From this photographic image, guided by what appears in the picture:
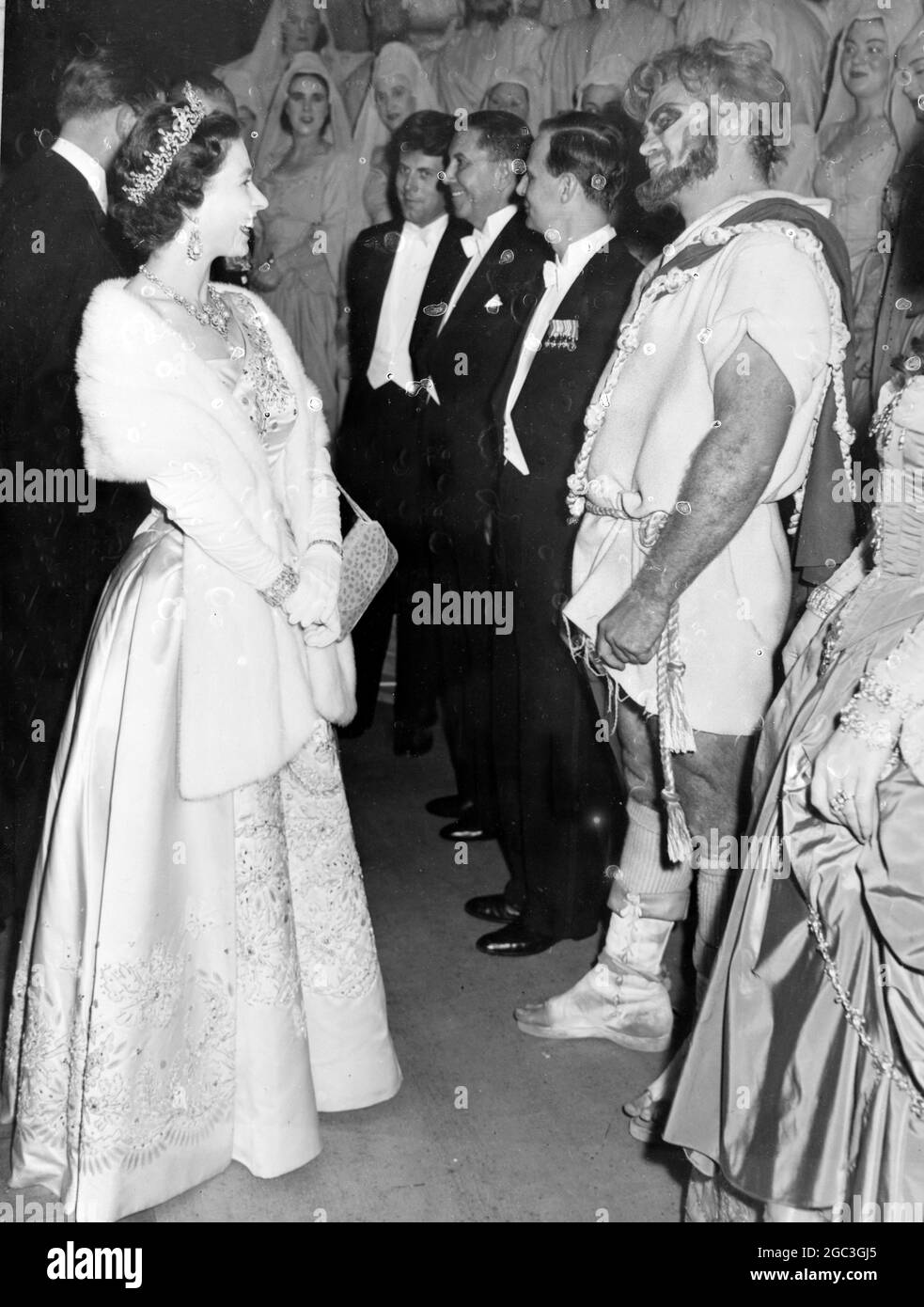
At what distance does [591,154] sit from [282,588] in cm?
80

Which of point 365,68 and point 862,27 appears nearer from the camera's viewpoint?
point 862,27

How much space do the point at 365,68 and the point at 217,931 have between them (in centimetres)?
137

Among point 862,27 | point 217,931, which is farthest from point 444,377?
point 217,931

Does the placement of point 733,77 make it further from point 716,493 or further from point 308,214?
point 308,214

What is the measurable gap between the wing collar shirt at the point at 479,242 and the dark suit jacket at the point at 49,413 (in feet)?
1.81

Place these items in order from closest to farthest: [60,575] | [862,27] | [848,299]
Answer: [848,299]
[862,27]
[60,575]

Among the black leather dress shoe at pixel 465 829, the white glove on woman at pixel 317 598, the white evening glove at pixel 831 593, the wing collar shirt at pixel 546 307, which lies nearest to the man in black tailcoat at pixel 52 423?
the white glove on woman at pixel 317 598

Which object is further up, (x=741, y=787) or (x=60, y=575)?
(x=60, y=575)

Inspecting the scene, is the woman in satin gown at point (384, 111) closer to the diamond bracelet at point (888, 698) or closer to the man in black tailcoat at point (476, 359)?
the man in black tailcoat at point (476, 359)

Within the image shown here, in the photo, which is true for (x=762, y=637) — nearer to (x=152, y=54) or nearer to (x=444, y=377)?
(x=444, y=377)

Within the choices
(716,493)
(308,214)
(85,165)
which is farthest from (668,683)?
(85,165)

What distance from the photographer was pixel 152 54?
6.68 feet

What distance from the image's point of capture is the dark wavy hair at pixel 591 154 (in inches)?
78.9

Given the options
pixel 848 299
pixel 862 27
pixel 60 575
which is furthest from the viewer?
pixel 60 575
